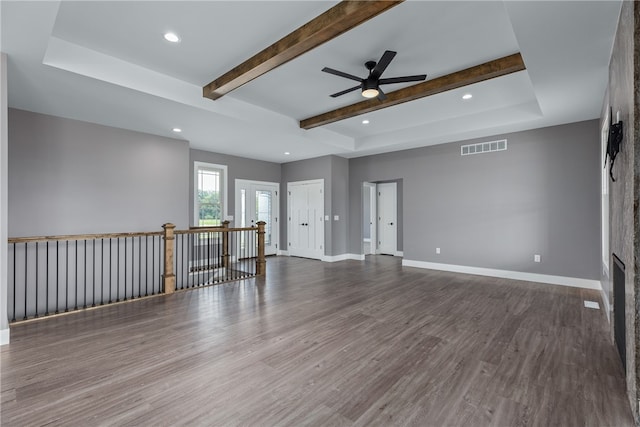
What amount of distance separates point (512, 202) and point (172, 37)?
578 centimetres

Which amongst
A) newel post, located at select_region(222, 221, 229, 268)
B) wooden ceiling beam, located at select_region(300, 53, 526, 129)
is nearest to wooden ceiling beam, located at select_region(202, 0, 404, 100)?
wooden ceiling beam, located at select_region(300, 53, 526, 129)

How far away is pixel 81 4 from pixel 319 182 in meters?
5.80

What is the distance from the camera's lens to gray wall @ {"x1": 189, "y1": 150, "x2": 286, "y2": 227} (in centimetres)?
695

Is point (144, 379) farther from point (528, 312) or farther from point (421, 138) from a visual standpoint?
point (421, 138)

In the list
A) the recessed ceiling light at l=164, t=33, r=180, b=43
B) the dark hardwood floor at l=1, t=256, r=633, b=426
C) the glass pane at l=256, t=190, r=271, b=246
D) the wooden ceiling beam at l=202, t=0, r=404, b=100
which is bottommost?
the dark hardwood floor at l=1, t=256, r=633, b=426

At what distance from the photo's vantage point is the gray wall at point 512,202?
4.89m

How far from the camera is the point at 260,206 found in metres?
8.43

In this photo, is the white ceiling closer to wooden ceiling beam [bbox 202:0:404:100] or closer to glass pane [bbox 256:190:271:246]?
wooden ceiling beam [bbox 202:0:404:100]

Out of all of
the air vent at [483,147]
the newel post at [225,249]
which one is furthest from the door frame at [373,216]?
the newel post at [225,249]

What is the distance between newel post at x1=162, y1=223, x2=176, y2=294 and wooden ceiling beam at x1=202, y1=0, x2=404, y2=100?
2.34 meters

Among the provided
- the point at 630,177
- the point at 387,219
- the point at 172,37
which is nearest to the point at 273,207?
the point at 387,219

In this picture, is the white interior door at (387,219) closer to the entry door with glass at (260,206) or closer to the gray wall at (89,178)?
the entry door with glass at (260,206)

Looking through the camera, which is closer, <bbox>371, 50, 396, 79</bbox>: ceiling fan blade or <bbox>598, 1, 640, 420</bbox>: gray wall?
<bbox>598, 1, 640, 420</bbox>: gray wall

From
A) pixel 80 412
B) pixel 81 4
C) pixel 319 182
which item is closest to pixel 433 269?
pixel 319 182
